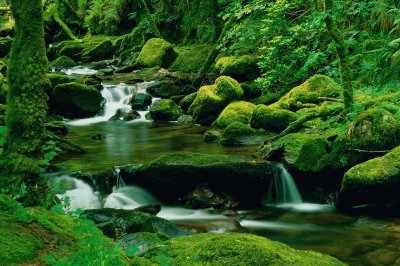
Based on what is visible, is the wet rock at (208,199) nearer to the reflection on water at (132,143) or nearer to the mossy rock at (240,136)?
the reflection on water at (132,143)

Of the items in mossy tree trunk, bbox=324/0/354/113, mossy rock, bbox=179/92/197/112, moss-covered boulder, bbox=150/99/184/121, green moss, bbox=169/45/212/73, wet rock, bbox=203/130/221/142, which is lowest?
wet rock, bbox=203/130/221/142

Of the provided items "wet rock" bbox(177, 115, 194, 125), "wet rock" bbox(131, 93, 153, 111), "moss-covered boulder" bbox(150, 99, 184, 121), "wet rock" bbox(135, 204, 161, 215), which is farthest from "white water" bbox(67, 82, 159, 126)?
"wet rock" bbox(135, 204, 161, 215)

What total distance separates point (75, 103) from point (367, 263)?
12366 mm

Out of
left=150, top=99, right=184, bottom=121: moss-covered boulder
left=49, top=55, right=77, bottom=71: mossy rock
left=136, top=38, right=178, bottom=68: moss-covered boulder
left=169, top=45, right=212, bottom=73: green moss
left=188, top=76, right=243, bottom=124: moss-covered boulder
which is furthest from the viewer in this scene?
Answer: left=49, top=55, right=77, bottom=71: mossy rock

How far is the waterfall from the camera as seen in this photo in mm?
8273

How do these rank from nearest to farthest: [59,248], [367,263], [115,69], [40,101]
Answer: [59,248]
[40,101]
[367,263]
[115,69]

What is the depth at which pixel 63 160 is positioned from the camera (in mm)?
9641

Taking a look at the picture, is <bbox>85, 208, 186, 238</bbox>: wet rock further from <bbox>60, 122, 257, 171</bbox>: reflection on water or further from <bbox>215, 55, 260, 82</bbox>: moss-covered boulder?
<bbox>215, 55, 260, 82</bbox>: moss-covered boulder

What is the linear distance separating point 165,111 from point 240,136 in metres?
4.67

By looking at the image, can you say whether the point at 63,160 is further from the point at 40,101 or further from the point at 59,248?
the point at 59,248

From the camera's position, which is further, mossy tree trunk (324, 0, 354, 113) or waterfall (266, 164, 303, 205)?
mossy tree trunk (324, 0, 354, 113)

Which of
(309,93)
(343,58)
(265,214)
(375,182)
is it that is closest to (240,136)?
(309,93)

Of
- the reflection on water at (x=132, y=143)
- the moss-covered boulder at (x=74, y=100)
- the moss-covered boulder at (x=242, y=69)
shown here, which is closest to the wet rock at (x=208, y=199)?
the reflection on water at (x=132, y=143)

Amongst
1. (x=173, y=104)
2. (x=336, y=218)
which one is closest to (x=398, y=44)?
(x=336, y=218)
